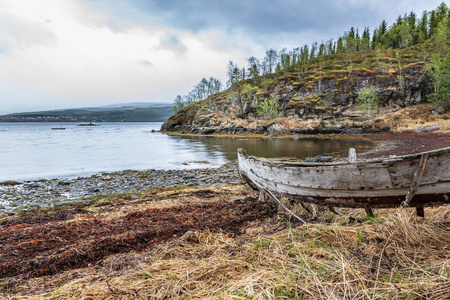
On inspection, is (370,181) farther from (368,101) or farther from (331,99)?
(331,99)

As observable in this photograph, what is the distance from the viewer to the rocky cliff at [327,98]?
5247cm

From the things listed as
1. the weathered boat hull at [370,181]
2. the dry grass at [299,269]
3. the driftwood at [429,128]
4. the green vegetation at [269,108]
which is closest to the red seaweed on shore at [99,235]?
Result: the dry grass at [299,269]

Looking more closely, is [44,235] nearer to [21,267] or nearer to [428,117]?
[21,267]

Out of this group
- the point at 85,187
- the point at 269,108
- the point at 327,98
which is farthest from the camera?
the point at 269,108

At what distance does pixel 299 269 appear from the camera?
2.39 metres

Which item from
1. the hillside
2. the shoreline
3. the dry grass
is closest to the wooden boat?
the dry grass

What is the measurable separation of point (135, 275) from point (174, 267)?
0.47 m

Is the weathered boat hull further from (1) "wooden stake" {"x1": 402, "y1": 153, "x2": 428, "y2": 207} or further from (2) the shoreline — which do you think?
(2) the shoreline

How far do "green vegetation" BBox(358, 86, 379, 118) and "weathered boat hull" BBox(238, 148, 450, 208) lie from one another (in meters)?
56.2

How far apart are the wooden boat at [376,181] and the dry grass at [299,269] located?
37 cm

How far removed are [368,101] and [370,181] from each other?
58.3 meters

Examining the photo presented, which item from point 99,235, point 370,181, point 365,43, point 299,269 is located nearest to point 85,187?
point 99,235

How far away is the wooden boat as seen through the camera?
10.3 ft

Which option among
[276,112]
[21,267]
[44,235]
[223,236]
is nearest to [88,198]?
[44,235]
